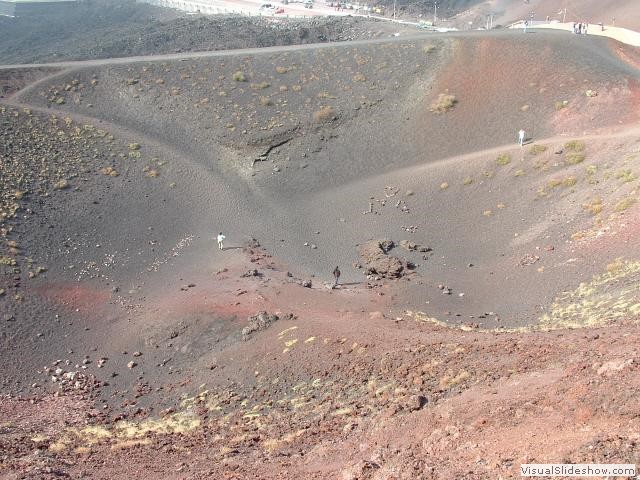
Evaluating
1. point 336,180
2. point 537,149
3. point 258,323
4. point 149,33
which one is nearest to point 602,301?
point 258,323

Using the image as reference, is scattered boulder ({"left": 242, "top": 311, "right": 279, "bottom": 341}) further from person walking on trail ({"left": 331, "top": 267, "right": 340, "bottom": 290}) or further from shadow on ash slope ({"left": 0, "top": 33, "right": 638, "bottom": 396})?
person walking on trail ({"left": 331, "top": 267, "right": 340, "bottom": 290})

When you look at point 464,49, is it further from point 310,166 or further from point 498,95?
point 310,166

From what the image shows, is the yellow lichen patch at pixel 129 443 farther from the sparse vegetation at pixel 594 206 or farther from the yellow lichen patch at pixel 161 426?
Answer: the sparse vegetation at pixel 594 206

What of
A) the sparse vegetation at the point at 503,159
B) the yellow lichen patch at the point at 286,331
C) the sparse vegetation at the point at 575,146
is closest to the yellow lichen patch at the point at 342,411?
the yellow lichen patch at the point at 286,331

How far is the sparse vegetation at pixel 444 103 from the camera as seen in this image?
4494 centimetres

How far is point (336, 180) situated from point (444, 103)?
11.5m

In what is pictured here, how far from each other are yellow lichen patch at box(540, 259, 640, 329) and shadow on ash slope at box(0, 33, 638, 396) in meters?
0.13

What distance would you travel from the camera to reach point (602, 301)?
21578 millimetres

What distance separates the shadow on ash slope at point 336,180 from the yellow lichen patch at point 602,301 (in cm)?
13

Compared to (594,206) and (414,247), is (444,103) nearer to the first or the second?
(414,247)

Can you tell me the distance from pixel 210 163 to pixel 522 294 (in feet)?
82.9

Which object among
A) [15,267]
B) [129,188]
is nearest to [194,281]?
[15,267]

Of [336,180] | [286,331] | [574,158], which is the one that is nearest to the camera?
[286,331]

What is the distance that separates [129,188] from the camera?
37.4m
